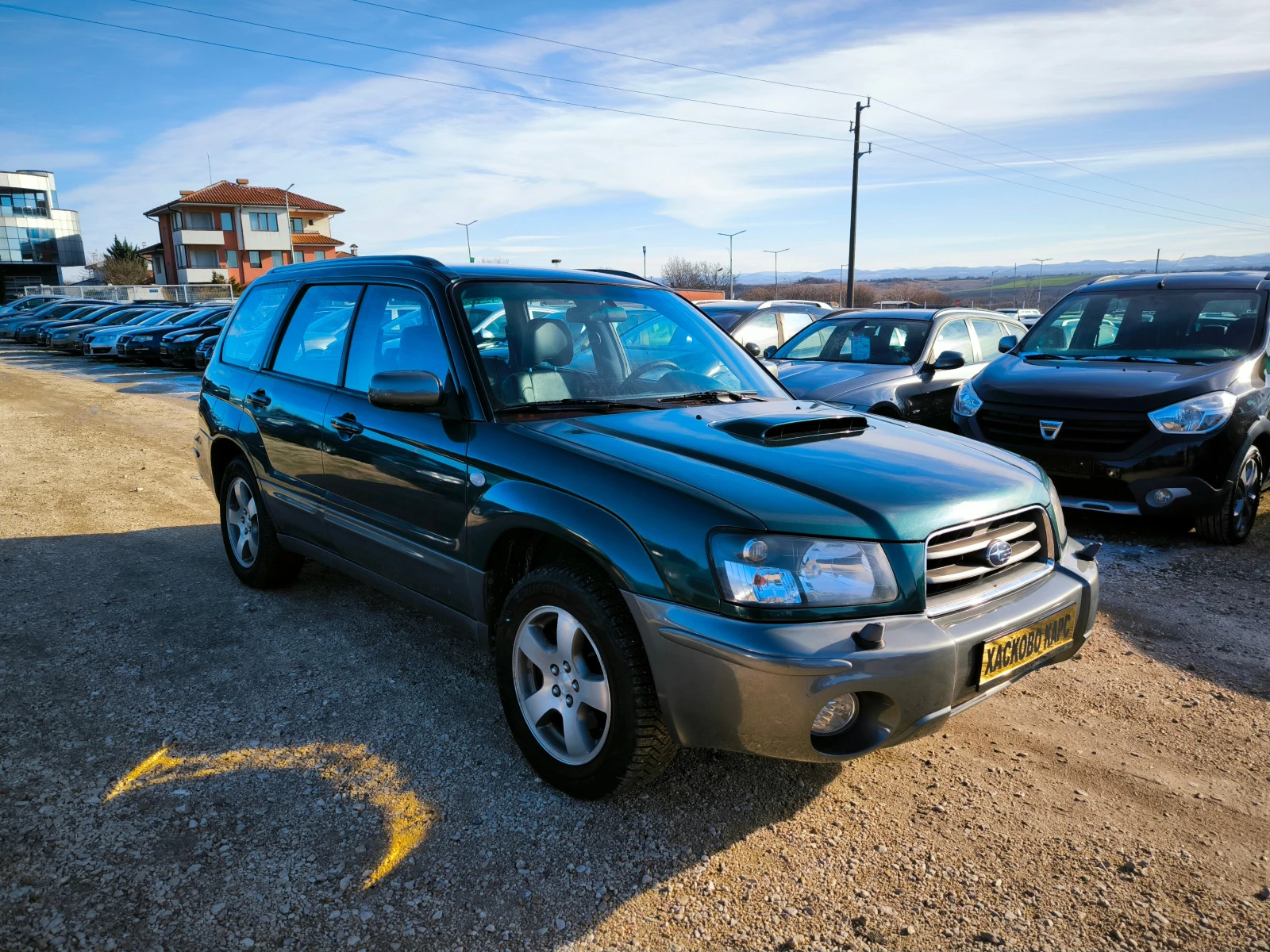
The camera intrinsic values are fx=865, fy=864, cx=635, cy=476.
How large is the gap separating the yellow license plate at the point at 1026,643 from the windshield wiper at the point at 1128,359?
432 centimetres

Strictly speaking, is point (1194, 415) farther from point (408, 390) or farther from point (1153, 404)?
point (408, 390)

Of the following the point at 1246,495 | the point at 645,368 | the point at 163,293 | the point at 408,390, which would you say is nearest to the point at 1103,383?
the point at 1246,495

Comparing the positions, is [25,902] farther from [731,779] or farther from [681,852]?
[731,779]

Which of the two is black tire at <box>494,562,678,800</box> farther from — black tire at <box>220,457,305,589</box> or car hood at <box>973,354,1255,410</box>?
car hood at <box>973,354,1255,410</box>

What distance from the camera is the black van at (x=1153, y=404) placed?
18.0 ft

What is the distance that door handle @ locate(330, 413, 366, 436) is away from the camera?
12.3 feet

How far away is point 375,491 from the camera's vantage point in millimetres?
3670

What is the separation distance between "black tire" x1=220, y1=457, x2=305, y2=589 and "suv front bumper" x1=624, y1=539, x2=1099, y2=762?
9.54 feet

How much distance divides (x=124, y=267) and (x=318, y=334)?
78.6m

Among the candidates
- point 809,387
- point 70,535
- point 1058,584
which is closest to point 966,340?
point 809,387

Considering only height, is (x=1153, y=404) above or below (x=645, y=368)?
below

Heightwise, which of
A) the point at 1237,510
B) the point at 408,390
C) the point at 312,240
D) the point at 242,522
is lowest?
the point at 1237,510

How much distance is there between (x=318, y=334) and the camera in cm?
423

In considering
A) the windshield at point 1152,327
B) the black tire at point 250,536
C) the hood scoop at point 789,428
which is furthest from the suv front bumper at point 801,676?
the windshield at point 1152,327
